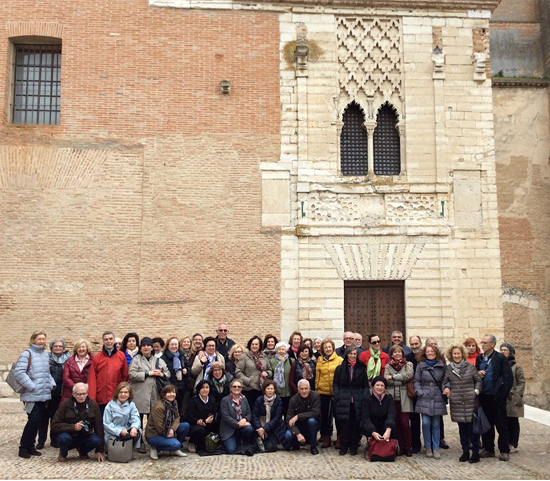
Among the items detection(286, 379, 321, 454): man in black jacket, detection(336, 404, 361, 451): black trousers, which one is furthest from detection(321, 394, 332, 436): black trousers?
detection(336, 404, 361, 451): black trousers

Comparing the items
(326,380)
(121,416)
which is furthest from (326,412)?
(121,416)

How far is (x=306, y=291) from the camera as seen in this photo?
13.5m

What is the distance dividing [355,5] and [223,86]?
11.9 ft

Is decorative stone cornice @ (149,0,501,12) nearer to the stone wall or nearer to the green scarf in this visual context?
the stone wall

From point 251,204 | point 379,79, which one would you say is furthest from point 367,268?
point 379,79

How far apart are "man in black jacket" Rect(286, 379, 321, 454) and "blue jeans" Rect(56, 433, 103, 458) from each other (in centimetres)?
242

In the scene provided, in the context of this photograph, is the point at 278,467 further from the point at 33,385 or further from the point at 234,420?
the point at 33,385

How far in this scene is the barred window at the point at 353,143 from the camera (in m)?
14.3

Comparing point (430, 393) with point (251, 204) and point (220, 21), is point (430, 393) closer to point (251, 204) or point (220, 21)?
point (251, 204)

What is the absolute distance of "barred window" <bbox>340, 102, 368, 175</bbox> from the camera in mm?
14273

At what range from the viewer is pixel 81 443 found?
7648 millimetres

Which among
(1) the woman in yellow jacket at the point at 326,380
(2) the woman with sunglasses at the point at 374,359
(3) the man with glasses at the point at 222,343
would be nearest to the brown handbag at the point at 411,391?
(2) the woman with sunglasses at the point at 374,359

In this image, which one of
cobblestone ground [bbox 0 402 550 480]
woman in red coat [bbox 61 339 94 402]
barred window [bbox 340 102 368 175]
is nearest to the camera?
cobblestone ground [bbox 0 402 550 480]

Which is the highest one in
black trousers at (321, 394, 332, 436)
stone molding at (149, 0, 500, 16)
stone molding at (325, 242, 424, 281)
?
stone molding at (149, 0, 500, 16)
